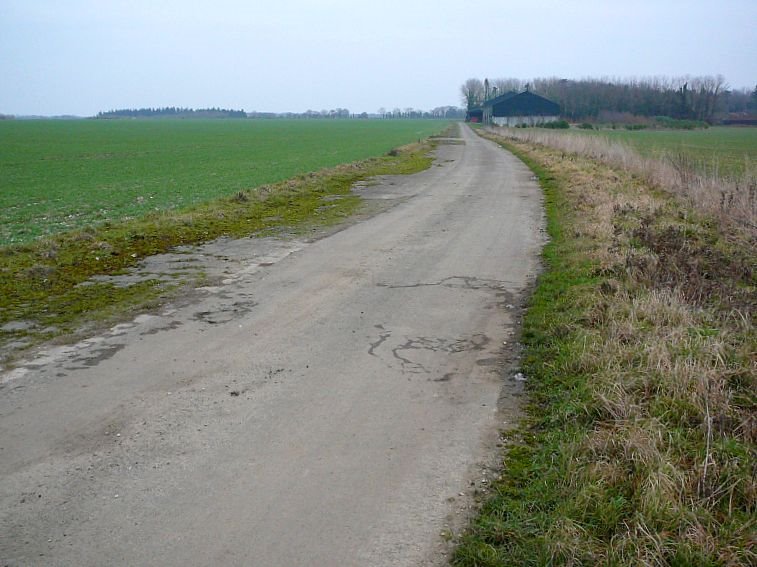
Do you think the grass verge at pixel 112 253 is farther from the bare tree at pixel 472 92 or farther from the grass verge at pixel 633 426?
the bare tree at pixel 472 92

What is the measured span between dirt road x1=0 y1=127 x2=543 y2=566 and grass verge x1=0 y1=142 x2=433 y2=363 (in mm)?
688

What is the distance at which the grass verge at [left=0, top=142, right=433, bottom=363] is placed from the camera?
7684mm

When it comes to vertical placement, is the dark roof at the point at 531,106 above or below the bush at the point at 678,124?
above

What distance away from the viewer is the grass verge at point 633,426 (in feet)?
11.7

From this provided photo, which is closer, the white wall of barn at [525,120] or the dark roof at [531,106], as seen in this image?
the white wall of barn at [525,120]

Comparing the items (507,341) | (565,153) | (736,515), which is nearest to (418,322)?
(507,341)

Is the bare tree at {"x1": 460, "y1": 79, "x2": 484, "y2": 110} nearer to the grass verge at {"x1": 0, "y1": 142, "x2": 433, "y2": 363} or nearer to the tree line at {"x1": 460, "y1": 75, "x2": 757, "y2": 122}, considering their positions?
the tree line at {"x1": 460, "y1": 75, "x2": 757, "y2": 122}

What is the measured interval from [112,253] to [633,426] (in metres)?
9.22

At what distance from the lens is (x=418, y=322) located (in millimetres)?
7750

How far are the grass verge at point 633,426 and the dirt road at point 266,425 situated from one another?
372 millimetres

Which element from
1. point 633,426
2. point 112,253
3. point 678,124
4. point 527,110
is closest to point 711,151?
point 112,253

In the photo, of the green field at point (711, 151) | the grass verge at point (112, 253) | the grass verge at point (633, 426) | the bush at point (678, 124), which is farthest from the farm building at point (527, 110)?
the grass verge at point (633, 426)

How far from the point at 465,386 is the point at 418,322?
189 centimetres

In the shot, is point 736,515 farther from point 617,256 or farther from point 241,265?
point 241,265
